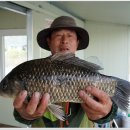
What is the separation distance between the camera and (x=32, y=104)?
1.16 feet

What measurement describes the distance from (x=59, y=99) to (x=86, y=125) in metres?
0.16

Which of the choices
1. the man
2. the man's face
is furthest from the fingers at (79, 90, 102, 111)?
the man's face

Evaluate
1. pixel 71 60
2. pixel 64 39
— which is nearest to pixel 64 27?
pixel 64 39

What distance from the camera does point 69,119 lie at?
0.45 m

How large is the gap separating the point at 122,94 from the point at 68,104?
0.38 feet

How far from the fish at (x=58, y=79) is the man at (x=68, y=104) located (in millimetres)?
11

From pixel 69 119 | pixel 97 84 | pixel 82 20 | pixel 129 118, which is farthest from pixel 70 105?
pixel 82 20

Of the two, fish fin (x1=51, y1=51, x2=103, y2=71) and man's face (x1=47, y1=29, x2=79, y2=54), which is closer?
fish fin (x1=51, y1=51, x2=103, y2=71)

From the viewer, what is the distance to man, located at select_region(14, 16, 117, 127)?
1.18 feet

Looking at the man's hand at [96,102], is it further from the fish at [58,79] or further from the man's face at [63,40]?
the man's face at [63,40]

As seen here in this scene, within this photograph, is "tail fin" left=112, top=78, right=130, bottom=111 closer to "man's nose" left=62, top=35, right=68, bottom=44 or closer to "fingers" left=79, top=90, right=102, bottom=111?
"fingers" left=79, top=90, right=102, bottom=111

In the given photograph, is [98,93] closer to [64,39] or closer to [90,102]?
[90,102]

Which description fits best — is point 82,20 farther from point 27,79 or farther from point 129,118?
point 27,79

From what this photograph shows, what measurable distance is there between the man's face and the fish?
112mm
